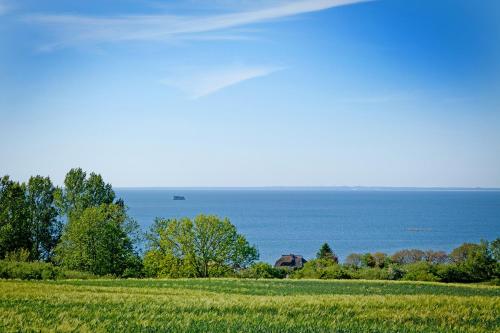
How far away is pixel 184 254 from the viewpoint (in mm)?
52312

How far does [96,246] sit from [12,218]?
13432 mm

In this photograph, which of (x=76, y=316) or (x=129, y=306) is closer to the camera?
(x=76, y=316)

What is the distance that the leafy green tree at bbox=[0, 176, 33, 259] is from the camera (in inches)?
2168

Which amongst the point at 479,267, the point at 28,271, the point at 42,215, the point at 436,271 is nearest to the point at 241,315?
the point at 28,271

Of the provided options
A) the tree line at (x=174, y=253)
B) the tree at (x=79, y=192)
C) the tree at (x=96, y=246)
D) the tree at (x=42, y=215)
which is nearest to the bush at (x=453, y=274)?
the tree line at (x=174, y=253)

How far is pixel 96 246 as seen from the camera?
168 feet

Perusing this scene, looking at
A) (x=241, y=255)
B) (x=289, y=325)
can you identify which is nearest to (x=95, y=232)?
(x=241, y=255)

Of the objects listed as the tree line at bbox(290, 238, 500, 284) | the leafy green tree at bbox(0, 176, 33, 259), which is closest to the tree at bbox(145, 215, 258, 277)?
the tree line at bbox(290, 238, 500, 284)

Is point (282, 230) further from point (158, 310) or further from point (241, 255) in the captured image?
point (158, 310)

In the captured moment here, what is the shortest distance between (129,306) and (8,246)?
5146 centimetres

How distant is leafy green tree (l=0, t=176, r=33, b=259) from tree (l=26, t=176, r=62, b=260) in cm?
153

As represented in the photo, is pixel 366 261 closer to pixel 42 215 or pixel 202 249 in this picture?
pixel 202 249

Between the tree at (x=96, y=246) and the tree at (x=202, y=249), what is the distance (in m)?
3.37

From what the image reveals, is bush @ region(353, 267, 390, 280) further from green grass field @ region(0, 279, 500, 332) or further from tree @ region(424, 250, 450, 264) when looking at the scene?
tree @ region(424, 250, 450, 264)
